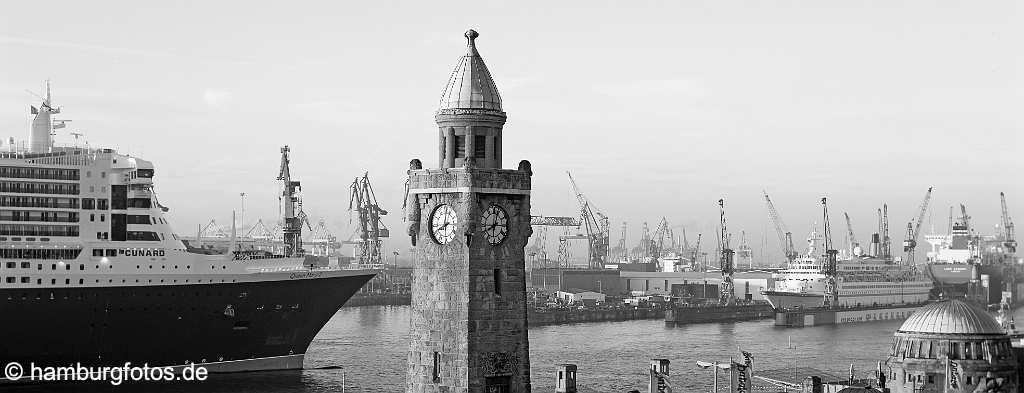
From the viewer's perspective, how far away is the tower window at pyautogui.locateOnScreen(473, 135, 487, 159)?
30328 millimetres

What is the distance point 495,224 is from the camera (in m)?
30.2

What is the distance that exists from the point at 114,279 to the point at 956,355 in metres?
53.0

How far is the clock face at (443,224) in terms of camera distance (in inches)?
1185

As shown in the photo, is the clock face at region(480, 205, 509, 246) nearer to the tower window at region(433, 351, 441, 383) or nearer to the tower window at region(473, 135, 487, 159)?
the tower window at region(473, 135, 487, 159)

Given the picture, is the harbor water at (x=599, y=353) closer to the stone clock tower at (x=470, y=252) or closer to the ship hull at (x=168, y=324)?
the ship hull at (x=168, y=324)

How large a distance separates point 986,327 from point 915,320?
12.3 ft

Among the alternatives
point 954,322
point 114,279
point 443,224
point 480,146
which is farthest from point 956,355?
point 114,279

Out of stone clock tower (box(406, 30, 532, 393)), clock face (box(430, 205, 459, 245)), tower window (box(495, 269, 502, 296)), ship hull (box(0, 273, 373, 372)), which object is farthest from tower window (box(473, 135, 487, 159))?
ship hull (box(0, 273, 373, 372))

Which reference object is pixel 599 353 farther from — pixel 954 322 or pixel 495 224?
pixel 495 224

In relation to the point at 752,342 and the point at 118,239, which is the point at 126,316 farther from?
the point at 752,342

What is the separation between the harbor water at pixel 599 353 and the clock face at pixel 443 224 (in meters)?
39.8

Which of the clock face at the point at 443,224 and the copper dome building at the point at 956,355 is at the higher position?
the clock face at the point at 443,224

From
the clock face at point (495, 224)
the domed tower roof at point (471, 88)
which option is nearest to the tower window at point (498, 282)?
the clock face at point (495, 224)

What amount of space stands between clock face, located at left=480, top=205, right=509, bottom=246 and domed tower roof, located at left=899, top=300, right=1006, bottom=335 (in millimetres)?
41801
